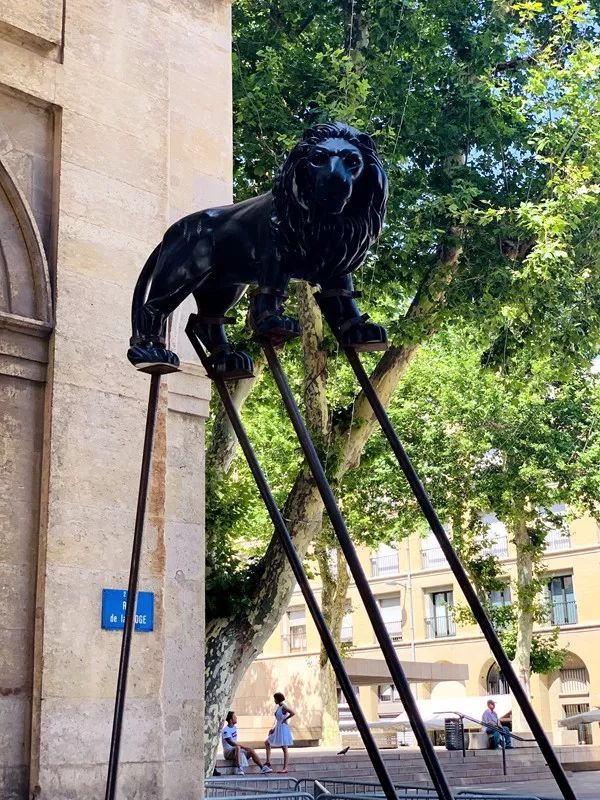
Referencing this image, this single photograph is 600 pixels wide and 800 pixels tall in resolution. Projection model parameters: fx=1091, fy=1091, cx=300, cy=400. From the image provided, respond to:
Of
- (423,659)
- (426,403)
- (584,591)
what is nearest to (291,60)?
(426,403)

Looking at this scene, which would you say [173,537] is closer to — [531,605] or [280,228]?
[280,228]

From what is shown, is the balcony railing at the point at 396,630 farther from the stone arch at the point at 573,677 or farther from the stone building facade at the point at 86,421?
the stone building facade at the point at 86,421

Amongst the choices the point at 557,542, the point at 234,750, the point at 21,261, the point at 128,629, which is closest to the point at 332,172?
the point at 128,629

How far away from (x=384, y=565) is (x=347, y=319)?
46221mm

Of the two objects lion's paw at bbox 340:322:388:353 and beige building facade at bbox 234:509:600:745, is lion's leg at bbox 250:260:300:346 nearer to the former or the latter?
lion's paw at bbox 340:322:388:353

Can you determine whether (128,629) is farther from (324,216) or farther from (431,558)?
(431,558)

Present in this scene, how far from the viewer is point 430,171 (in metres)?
14.1

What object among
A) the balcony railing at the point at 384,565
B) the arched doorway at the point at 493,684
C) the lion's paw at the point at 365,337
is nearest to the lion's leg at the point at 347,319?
the lion's paw at the point at 365,337

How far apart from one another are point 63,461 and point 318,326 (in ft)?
25.7

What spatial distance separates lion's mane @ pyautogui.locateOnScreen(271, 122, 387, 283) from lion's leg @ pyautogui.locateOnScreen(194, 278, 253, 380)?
54cm

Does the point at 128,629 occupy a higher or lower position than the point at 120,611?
lower

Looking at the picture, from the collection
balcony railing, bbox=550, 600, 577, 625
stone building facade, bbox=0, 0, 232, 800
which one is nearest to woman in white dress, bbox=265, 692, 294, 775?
stone building facade, bbox=0, 0, 232, 800

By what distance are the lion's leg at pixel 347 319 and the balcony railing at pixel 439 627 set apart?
42401 millimetres

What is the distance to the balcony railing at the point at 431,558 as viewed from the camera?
46.2m
